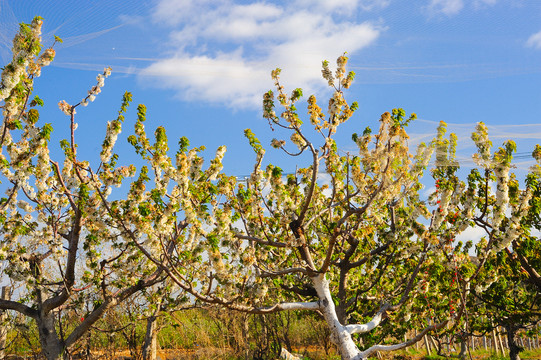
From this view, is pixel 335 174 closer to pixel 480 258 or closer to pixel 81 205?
pixel 480 258

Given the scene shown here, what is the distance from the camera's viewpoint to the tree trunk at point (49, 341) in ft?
28.6

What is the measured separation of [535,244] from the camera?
8633 mm

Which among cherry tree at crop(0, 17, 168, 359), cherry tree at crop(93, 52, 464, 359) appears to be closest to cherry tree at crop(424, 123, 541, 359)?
cherry tree at crop(93, 52, 464, 359)

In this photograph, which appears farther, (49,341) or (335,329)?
(49,341)

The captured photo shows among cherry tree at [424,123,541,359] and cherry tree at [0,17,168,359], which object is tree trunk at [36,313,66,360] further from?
cherry tree at [424,123,541,359]

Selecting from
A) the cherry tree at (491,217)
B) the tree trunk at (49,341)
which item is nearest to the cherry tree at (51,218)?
the tree trunk at (49,341)

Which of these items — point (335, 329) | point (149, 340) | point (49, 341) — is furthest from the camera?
point (149, 340)

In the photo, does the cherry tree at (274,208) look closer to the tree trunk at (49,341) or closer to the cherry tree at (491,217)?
the cherry tree at (491,217)

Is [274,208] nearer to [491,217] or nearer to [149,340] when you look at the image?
[491,217]

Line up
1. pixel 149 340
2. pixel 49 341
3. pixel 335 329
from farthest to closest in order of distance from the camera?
pixel 149 340 < pixel 49 341 < pixel 335 329

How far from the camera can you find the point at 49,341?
878 centimetres

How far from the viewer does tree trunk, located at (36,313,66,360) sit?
8703 millimetres

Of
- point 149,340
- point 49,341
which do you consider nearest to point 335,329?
point 49,341

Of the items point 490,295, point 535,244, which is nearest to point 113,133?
point 535,244
